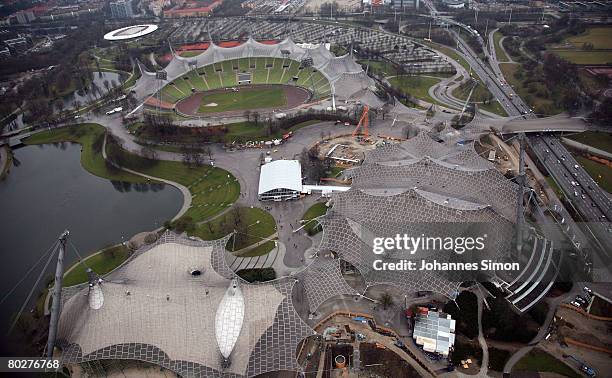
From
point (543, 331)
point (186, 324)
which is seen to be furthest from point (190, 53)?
point (543, 331)

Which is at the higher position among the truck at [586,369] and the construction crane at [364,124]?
the construction crane at [364,124]

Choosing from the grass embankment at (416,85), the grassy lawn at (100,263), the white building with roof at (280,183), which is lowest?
the grassy lawn at (100,263)

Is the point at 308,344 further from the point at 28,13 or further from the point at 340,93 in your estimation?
the point at 28,13

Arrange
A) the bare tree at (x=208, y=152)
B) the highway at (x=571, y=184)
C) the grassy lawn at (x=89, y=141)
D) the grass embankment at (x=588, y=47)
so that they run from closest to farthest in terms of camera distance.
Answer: the highway at (x=571, y=184) → the grassy lawn at (x=89, y=141) → the bare tree at (x=208, y=152) → the grass embankment at (x=588, y=47)

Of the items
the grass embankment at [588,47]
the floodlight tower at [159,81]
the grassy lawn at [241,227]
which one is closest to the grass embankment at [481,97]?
the grass embankment at [588,47]

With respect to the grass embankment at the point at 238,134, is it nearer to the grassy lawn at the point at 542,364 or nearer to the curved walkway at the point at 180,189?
the curved walkway at the point at 180,189

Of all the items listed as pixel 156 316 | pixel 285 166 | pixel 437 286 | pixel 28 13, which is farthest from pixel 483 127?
pixel 28 13

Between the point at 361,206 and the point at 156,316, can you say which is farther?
the point at 361,206
